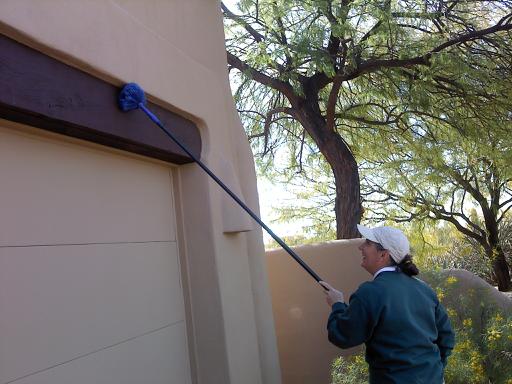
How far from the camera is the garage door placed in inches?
107

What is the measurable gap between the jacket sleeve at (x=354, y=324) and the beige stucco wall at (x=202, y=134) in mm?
1485

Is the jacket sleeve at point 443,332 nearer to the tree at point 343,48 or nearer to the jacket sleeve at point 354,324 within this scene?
the jacket sleeve at point 354,324

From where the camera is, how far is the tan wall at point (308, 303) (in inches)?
A: 252

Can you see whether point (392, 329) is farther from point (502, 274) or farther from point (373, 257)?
point (502, 274)

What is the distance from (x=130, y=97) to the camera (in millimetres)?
3307

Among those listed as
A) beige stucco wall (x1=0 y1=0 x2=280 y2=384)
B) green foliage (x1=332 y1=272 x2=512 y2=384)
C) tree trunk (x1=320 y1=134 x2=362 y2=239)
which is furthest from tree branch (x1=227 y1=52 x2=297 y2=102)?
green foliage (x1=332 y1=272 x2=512 y2=384)

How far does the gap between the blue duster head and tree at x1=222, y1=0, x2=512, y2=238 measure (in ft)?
15.0

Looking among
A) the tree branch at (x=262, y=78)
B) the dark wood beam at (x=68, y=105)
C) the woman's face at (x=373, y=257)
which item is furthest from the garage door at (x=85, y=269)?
the tree branch at (x=262, y=78)

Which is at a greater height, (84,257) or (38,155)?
(38,155)

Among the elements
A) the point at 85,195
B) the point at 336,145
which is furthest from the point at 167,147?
the point at 336,145

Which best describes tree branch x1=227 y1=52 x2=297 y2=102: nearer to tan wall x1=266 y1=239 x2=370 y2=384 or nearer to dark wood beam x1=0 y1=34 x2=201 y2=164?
tan wall x1=266 y1=239 x2=370 y2=384

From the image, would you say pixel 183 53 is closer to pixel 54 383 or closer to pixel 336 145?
pixel 54 383

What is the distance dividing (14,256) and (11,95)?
77 centimetres

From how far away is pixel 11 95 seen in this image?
2.52 m
